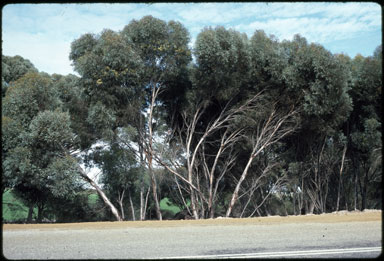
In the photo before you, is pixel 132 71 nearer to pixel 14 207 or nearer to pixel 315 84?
pixel 315 84

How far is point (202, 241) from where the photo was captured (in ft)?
23.5

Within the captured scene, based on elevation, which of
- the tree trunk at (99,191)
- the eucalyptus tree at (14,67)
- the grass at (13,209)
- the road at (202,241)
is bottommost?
the grass at (13,209)

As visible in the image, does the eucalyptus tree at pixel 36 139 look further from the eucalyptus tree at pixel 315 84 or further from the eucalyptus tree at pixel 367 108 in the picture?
the eucalyptus tree at pixel 367 108

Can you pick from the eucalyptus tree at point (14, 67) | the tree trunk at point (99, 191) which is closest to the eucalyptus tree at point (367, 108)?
the tree trunk at point (99, 191)

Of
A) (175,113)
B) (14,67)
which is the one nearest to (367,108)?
(175,113)

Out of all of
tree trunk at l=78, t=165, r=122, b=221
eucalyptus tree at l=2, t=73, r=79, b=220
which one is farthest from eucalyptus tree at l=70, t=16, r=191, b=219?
tree trunk at l=78, t=165, r=122, b=221

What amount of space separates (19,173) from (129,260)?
9205 millimetres

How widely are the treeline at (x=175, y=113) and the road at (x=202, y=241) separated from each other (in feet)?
15.5

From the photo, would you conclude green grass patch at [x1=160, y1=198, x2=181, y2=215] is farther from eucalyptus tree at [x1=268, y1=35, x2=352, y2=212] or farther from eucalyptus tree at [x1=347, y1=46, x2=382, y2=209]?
eucalyptus tree at [x1=347, y1=46, x2=382, y2=209]

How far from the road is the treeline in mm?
4715

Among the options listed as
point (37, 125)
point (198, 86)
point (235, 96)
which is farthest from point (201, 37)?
point (37, 125)

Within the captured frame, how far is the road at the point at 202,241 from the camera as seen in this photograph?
5.77 meters

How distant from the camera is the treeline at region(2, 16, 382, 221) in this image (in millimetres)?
12984

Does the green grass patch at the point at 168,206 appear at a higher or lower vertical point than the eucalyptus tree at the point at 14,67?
lower
